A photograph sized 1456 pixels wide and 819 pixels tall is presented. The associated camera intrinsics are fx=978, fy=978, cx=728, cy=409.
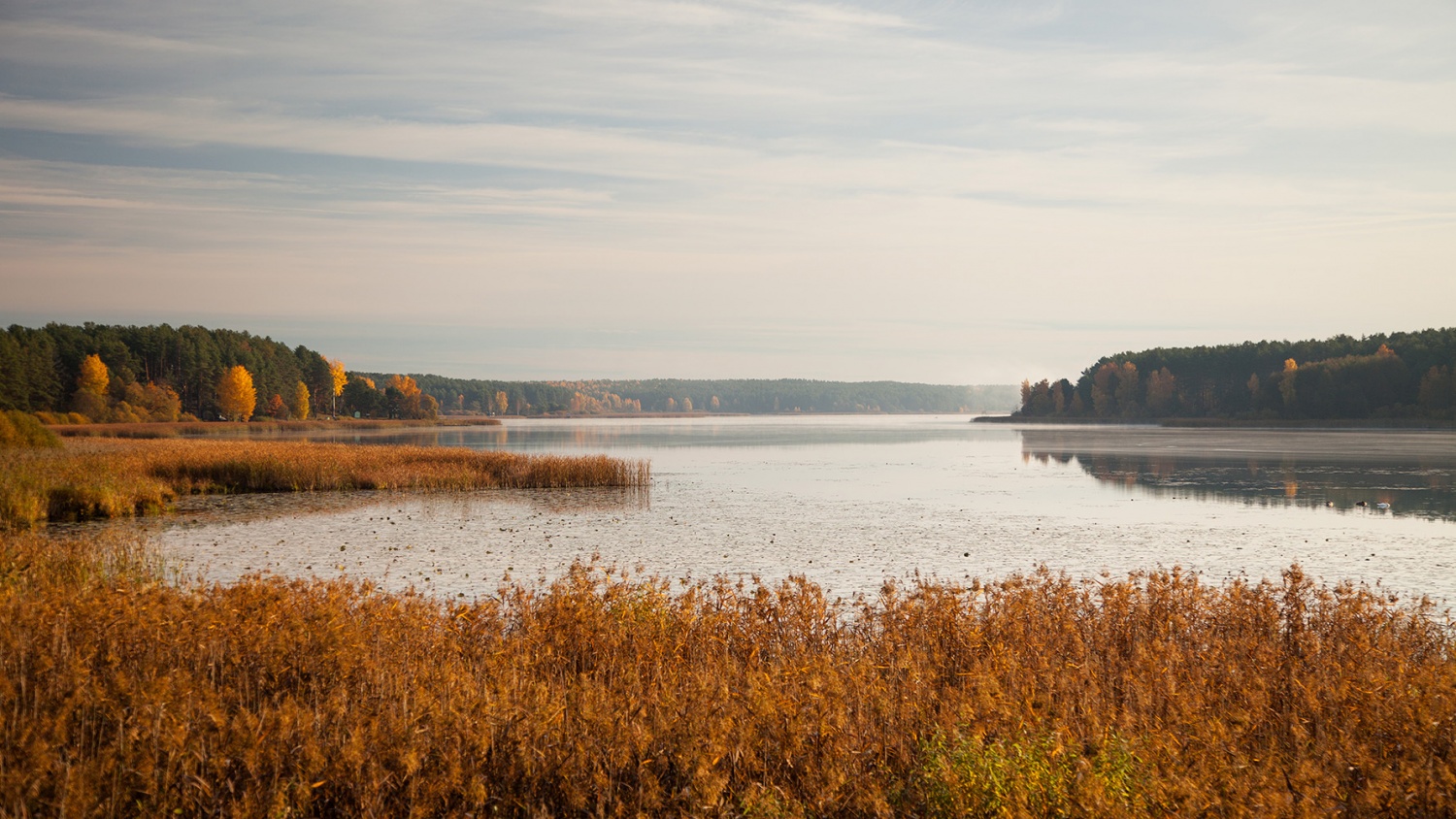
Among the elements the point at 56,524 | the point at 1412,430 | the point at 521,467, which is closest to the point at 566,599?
the point at 56,524

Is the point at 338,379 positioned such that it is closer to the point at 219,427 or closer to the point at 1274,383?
the point at 219,427

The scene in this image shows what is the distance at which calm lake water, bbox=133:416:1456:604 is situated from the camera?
2033cm

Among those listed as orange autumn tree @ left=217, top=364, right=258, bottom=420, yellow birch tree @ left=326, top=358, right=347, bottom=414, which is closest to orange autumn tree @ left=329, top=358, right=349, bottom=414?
yellow birch tree @ left=326, top=358, right=347, bottom=414

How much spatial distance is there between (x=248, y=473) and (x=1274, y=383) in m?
142

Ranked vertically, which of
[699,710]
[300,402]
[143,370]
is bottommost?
[699,710]

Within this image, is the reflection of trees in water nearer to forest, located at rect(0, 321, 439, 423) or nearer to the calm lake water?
the calm lake water

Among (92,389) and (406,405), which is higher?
(92,389)

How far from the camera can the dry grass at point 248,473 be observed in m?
30.0

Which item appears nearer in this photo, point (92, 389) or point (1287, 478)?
point (1287, 478)

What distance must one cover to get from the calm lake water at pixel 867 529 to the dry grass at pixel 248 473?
2.19m

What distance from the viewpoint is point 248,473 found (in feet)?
130

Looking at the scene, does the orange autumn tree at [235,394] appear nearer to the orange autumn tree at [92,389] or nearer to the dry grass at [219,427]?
the dry grass at [219,427]

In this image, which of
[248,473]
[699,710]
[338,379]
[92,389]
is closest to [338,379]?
[338,379]

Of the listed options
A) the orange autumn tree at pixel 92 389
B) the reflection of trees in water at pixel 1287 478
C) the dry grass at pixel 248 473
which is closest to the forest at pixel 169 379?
the orange autumn tree at pixel 92 389
